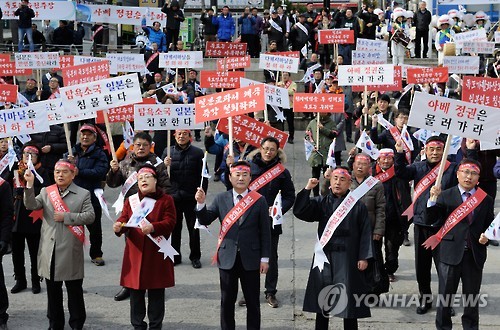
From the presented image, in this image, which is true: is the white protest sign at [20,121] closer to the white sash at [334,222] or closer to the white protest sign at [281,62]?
the white sash at [334,222]

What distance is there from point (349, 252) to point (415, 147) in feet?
16.9

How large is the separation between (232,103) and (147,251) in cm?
226

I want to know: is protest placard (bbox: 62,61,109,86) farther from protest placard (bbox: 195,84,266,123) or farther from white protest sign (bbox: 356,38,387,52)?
white protest sign (bbox: 356,38,387,52)

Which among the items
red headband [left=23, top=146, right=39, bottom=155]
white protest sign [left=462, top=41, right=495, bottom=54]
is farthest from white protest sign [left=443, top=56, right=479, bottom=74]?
red headband [left=23, top=146, right=39, bottom=155]

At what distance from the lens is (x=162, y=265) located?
841cm

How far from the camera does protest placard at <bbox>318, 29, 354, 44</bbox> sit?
2188 centimetres

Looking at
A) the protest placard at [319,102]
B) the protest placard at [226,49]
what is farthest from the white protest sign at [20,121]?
the protest placard at [226,49]

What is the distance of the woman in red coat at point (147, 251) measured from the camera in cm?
827

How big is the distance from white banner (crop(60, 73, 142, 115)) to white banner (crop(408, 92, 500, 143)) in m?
3.59

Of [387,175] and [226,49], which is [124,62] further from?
[387,175]

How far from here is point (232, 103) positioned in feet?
32.3

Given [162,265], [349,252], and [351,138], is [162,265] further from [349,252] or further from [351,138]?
[351,138]

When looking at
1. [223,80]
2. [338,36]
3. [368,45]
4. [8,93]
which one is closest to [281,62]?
[223,80]

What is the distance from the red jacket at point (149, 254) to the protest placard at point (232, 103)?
1.76m
